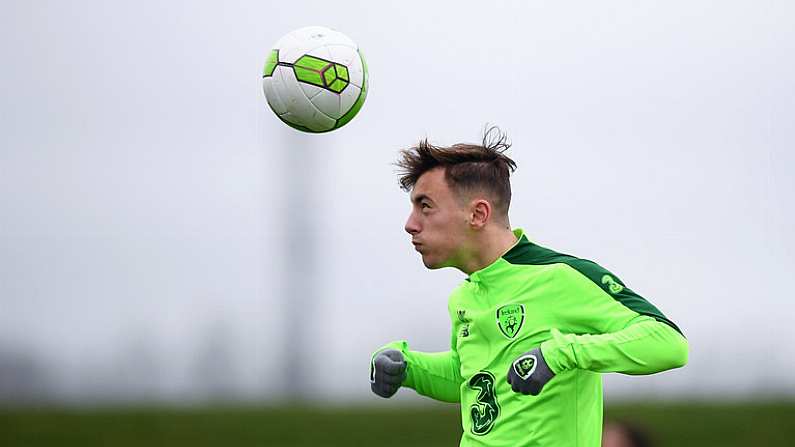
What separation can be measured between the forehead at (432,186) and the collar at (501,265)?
460 mm

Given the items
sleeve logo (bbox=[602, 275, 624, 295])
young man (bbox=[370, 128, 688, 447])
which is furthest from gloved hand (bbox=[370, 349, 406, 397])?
sleeve logo (bbox=[602, 275, 624, 295])

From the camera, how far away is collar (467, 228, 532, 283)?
6434 mm

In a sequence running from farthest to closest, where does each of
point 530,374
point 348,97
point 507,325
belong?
point 348,97, point 507,325, point 530,374

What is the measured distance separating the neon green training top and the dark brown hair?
33cm

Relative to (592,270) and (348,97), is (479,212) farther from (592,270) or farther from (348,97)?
(348,97)

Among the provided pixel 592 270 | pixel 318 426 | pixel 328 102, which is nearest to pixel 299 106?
pixel 328 102

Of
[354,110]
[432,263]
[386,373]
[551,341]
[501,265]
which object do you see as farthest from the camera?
[354,110]

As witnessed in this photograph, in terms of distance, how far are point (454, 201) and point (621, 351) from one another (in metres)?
1.39

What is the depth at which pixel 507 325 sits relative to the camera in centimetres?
622

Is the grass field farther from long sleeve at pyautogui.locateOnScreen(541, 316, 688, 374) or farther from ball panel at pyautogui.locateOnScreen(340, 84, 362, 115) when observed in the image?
long sleeve at pyautogui.locateOnScreen(541, 316, 688, 374)

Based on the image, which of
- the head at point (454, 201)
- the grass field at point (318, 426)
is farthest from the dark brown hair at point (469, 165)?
the grass field at point (318, 426)

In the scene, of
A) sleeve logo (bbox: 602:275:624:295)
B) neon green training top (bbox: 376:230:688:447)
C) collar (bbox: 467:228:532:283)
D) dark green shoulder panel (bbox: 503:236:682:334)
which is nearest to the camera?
neon green training top (bbox: 376:230:688:447)

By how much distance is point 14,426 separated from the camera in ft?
54.7

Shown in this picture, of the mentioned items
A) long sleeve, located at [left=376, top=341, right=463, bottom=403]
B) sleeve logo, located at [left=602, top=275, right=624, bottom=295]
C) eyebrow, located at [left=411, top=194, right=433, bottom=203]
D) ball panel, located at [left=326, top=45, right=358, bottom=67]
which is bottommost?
long sleeve, located at [left=376, top=341, right=463, bottom=403]
